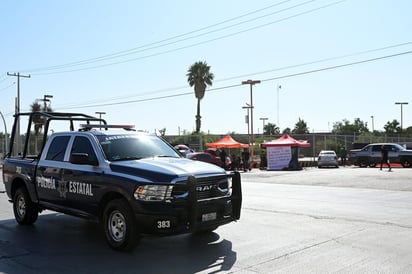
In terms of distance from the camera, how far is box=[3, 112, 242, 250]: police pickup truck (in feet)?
22.1

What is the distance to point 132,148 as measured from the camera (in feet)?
26.5

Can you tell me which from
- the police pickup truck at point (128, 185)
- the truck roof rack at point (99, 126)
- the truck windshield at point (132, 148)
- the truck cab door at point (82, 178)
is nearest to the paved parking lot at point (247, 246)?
the police pickup truck at point (128, 185)

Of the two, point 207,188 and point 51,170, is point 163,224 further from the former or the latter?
point 51,170

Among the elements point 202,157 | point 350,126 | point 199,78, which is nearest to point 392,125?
point 350,126

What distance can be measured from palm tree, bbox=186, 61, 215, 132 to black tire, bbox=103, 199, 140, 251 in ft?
183

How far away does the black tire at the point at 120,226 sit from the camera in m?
6.89

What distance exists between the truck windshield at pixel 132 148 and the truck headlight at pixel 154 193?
1.09m

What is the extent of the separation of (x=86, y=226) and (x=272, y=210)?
4687 mm

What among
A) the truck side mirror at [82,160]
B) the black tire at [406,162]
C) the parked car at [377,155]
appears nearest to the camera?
the truck side mirror at [82,160]

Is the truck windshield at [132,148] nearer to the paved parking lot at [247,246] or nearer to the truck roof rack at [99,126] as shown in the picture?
the truck roof rack at [99,126]

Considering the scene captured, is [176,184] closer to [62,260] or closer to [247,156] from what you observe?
[62,260]

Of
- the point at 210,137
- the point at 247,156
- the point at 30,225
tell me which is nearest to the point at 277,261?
the point at 30,225

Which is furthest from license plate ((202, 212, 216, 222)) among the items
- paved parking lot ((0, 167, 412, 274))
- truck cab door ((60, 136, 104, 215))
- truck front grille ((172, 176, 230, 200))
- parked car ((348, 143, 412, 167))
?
parked car ((348, 143, 412, 167))

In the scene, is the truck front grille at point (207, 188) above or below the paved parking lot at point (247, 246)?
above
